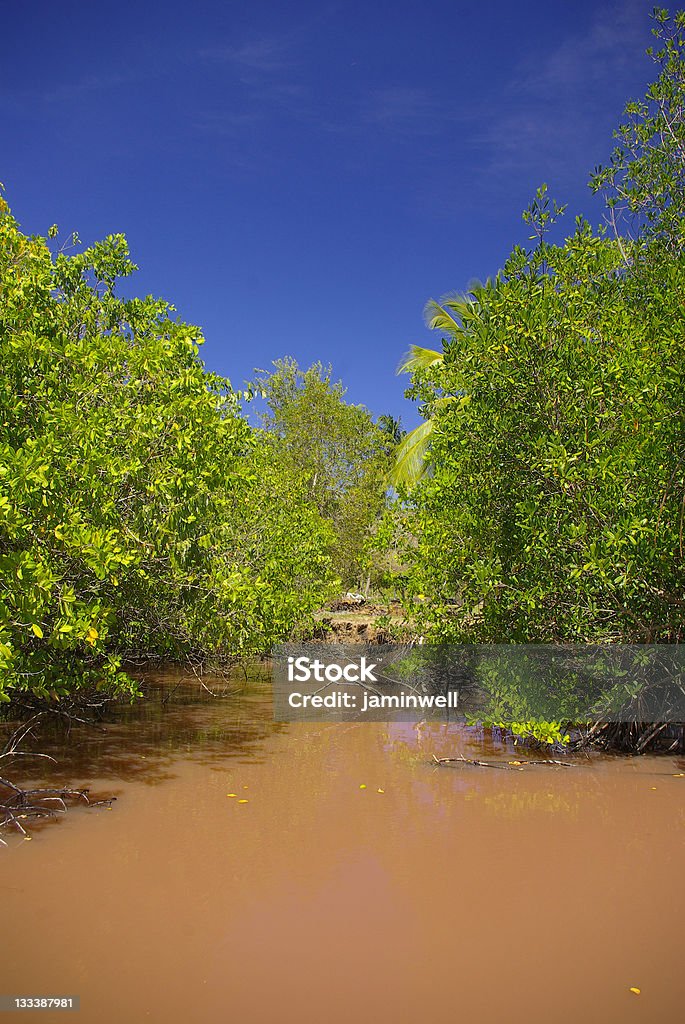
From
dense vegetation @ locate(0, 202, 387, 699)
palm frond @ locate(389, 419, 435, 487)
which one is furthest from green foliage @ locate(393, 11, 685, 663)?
palm frond @ locate(389, 419, 435, 487)

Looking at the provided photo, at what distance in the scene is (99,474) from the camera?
608 cm

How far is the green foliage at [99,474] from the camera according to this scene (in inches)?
214

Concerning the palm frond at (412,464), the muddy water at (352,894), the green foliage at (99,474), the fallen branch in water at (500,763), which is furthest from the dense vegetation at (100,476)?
the palm frond at (412,464)

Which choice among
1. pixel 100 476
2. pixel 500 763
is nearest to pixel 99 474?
pixel 100 476

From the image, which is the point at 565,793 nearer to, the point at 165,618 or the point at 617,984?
the point at 617,984

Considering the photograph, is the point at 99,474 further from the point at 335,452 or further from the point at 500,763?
the point at 335,452

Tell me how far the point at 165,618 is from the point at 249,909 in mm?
4617

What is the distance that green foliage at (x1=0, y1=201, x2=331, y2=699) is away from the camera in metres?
5.44

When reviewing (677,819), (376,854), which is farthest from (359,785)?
(677,819)

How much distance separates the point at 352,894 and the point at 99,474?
142 inches

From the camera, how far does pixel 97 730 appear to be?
9.40 m

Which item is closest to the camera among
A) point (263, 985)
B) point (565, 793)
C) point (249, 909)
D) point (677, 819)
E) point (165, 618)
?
point (263, 985)

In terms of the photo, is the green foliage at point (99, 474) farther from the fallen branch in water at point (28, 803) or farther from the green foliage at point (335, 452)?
the green foliage at point (335, 452)

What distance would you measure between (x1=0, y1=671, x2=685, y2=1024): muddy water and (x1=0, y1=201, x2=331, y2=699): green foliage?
1.36 metres
